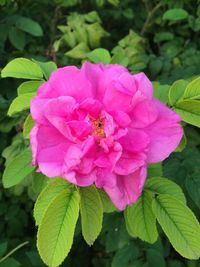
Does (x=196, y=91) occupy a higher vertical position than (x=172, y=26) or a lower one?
higher

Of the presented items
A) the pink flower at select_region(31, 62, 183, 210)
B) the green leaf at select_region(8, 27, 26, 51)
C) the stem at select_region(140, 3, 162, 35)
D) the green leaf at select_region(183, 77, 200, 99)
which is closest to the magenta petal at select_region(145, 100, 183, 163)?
the pink flower at select_region(31, 62, 183, 210)

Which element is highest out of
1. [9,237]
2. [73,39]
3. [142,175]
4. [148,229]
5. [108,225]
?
[142,175]

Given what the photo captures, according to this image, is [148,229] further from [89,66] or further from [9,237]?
[9,237]

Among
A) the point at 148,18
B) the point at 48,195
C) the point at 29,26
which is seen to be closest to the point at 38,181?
the point at 48,195

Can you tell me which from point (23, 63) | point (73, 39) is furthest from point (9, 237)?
point (23, 63)

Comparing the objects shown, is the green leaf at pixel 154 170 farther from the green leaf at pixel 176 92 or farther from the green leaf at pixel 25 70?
the green leaf at pixel 25 70

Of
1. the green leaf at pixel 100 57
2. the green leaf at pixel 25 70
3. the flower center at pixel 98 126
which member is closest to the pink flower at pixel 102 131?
the flower center at pixel 98 126

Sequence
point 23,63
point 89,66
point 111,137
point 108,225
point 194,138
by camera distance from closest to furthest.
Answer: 1. point 111,137
2. point 89,66
3. point 23,63
4. point 108,225
5. point 194,138
